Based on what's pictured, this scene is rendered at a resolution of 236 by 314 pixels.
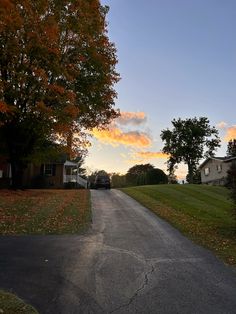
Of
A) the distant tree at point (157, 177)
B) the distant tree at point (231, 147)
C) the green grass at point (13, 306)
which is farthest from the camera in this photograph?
the distant tree at point (231, 147)

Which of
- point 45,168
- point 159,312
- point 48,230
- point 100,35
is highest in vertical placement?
point 100,35

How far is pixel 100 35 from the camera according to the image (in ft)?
106

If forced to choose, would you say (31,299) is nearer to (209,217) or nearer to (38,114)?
(209,217)

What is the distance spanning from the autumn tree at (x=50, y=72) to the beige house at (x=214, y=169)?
33018 mm

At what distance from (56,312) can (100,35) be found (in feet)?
92.2

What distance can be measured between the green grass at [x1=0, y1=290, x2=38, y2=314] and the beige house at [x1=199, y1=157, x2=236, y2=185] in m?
55.7

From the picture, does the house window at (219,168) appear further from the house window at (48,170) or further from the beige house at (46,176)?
the house window at (48,170)

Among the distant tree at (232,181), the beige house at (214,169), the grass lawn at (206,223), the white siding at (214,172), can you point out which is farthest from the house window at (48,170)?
the distant tree at (232,181)

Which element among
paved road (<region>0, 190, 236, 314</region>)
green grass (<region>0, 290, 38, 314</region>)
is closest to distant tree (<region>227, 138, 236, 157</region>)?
paved road (<region>0, 190, 236, 314</region>)

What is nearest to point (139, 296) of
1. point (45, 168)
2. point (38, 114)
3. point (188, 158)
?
point (38, 114)

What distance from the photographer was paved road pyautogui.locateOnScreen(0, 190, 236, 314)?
25.6 ft

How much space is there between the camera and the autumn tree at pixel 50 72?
27.5 m

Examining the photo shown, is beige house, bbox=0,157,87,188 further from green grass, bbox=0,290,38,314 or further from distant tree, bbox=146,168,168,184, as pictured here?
green grass, bbox=0,290,38,314

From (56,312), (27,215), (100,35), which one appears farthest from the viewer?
(100,35)
